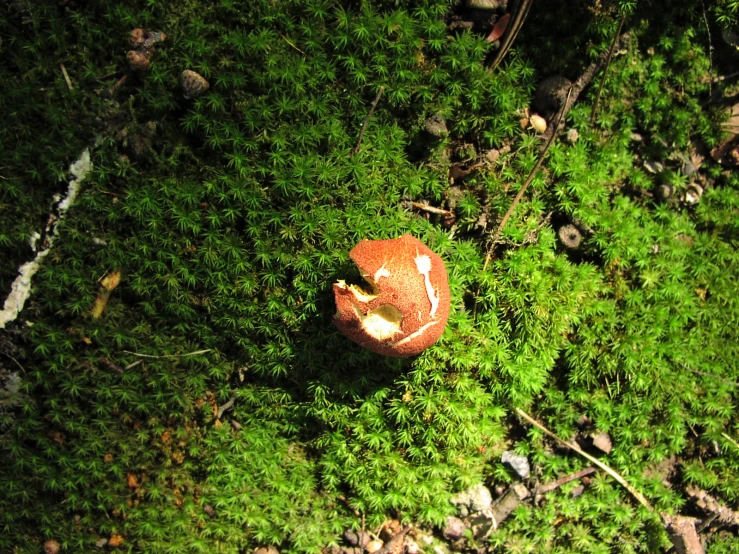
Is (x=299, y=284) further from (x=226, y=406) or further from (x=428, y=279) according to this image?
(x=226, y=406)

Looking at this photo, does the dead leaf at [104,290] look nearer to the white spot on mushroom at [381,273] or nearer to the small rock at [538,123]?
the white spot on mushroom at [381,273]

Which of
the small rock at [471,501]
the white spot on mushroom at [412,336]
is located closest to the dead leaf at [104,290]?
the white spot on mushroom at [412,336]

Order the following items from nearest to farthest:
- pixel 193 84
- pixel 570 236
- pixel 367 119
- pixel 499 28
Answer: pixel 193 84
pixel 367 119
pixel 499 28
pixel 570 236

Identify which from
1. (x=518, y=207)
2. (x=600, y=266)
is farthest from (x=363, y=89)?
(x=600, y=266)

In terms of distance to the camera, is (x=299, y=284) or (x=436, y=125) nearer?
(x=299, y=284)

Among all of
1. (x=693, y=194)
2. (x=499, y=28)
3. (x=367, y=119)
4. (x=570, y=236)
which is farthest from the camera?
(x=693, y=194)

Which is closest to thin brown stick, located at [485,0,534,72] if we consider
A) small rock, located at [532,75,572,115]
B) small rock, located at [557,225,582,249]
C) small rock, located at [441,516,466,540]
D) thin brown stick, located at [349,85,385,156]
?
small rock, located at [532,75,572,115]

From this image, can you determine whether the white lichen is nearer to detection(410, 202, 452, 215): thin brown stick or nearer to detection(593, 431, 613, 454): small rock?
detection(410, 202, 452, 215): thin brown stick

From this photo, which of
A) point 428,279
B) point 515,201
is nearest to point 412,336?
point 428,279
